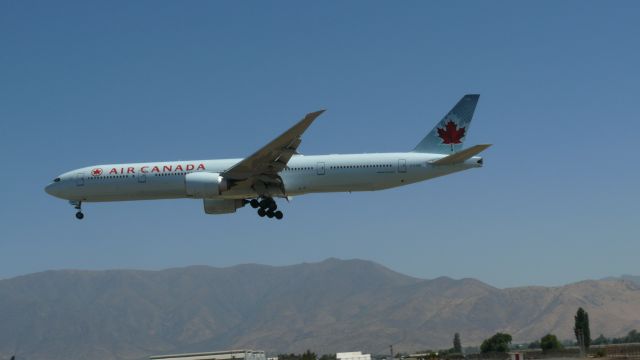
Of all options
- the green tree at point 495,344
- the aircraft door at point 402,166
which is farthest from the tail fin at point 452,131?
the green tree at point 495,344

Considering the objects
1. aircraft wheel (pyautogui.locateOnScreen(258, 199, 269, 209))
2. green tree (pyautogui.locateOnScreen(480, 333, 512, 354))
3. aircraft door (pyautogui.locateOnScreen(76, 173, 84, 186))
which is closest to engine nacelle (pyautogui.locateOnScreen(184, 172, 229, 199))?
aircraft wheel (pyautogui.locateOnScreen(258, 199, 269, 209))

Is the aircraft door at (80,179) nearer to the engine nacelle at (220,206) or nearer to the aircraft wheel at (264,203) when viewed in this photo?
the engine nacelle at (220,206)

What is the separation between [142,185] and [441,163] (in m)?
17.4

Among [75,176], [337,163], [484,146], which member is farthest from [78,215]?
[484,146]

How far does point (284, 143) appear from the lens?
4866 centimetres

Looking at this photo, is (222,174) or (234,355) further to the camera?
(234,355)

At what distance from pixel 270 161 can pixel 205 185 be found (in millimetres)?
3952

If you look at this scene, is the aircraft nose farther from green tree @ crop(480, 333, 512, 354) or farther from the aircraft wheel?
green tree @ crop(480, 333, 512, 354)

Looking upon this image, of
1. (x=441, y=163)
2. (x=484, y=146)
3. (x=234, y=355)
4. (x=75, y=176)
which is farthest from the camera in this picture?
(x=234, y=355)

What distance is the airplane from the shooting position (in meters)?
50.0

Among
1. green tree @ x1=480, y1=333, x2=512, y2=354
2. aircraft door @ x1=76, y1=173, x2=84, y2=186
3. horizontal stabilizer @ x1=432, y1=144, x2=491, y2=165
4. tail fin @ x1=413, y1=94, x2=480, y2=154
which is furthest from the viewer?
green tree @ x1=480, y1=333, x2=512, y2=354

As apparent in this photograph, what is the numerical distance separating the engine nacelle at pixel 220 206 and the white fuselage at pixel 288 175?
2.12m

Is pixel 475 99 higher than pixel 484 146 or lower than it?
higher

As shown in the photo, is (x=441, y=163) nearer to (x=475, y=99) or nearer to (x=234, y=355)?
(x=475, y=99)
